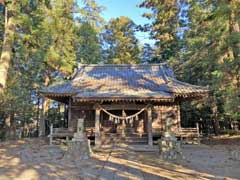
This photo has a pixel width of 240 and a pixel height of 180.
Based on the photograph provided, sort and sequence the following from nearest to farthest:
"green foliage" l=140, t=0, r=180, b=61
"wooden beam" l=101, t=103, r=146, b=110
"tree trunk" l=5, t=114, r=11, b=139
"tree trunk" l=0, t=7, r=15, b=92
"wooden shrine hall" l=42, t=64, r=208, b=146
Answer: "wooden shrine hall" l=42, t=64, r=208, b=146, "wooden beam" l=101, t=103, r=146, b=110, "tree trunk" l=0, t=7, r=15, b=92, "tree trunk" l=5, t=114, r=11, b=139, "green foliage" l=140, t=0, r=180, b=61

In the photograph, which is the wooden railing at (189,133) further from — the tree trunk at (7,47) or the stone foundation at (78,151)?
the tree trunk at (7,47)

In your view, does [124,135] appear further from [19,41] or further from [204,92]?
[19,41]

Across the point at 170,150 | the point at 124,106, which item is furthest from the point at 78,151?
the point at 124,106

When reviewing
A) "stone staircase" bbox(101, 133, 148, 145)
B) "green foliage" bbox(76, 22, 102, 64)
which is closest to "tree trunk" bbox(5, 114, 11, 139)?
"stone staircase" bbox(101, 133, 148, 145)

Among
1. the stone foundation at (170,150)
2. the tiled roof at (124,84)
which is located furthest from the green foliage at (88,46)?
the stone foundation at (170,150)

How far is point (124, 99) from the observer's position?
39.9 ft

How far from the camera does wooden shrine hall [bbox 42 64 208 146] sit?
12383 millimetres

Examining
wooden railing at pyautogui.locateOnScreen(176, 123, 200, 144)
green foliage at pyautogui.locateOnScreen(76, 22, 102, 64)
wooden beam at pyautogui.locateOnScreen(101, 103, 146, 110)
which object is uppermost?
green foliage at pyautogui.locateOnScreen(76, 22, 102, 64)

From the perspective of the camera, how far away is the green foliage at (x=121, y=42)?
95.0ft

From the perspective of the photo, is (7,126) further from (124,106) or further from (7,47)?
(124,106)

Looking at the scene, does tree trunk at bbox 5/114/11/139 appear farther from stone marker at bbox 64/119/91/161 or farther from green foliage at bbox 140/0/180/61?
green foliage at bbox 140/0/180/61

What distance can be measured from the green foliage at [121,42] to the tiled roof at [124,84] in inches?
415

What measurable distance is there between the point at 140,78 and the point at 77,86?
4293 millimetres

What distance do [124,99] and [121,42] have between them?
19.3m
